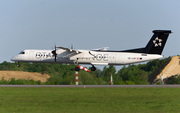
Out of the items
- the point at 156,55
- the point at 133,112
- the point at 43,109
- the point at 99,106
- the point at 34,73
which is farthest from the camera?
the point at 34,73

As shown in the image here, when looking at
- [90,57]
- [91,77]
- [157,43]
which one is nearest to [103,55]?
[90,57]

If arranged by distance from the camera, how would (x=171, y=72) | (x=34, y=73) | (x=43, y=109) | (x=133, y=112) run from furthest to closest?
1. (x=34, y=73)
2. (x=171, y=72)
3. (x=43, y=109)
4. (x=133, y=112)

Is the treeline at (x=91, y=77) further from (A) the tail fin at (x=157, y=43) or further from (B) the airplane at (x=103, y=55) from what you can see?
(A) the tail fin at (x=157, y=43)

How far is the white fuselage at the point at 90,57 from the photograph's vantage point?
125 ft

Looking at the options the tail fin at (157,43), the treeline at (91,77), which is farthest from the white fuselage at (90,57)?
the treeline at (91,77)

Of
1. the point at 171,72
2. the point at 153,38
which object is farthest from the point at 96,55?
the point at 171,72

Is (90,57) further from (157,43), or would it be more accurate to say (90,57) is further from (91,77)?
(157,43)

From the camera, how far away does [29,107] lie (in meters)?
16.1

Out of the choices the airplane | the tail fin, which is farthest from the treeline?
the tail fin

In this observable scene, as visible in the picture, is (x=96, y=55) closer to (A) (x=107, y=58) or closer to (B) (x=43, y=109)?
(A) (x=107, y=58)

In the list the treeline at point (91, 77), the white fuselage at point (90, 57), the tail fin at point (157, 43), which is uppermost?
the tail fin at point (157, 43)

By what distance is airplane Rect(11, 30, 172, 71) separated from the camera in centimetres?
3803

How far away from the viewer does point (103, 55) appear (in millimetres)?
38875

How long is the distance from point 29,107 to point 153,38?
26.4m
